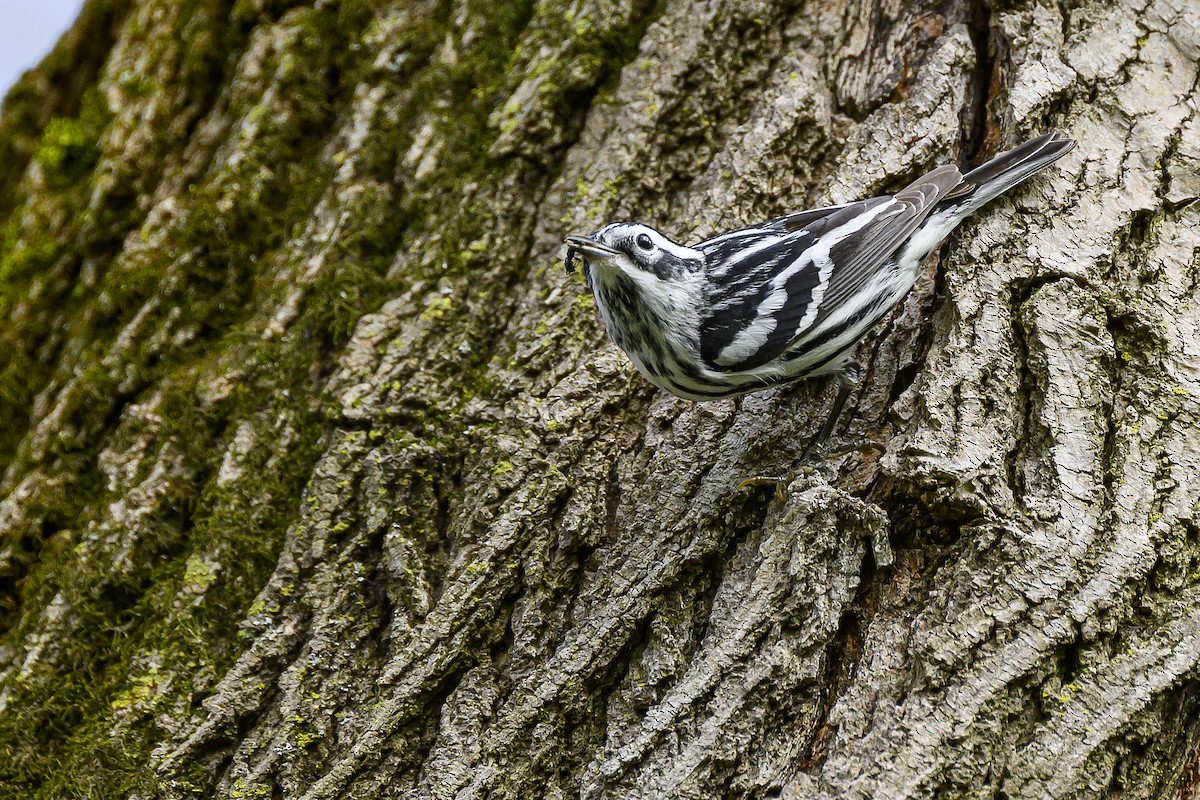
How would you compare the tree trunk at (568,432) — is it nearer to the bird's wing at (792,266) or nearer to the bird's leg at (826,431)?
the bird's leg at (826,431)

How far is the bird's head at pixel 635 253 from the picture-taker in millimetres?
3027

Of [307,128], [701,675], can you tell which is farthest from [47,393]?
[701,675]

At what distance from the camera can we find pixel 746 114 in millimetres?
3699

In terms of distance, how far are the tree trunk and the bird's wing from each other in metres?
0.20

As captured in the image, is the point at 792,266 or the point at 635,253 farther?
the point at 792,266

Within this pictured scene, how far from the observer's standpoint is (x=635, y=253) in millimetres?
3084

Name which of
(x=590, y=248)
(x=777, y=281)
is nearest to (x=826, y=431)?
(x=777, y=281)

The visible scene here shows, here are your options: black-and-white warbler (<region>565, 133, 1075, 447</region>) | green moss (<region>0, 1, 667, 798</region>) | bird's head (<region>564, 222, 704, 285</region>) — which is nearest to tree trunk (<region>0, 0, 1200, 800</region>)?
green moss (<region>0, 1, 667, 798</region>)

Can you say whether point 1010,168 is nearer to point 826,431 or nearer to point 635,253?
point 826,431

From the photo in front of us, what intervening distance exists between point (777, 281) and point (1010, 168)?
0.84 metres

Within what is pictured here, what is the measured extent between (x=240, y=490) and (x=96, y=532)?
1.81 feet

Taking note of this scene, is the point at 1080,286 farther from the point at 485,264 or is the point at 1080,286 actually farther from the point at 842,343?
the point at 485,264

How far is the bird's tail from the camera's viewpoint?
3.12 m

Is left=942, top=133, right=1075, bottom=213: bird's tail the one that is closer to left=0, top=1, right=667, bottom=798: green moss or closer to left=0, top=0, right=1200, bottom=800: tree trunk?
left=0, top=0, right=1200, bottom=800: tree trunk
